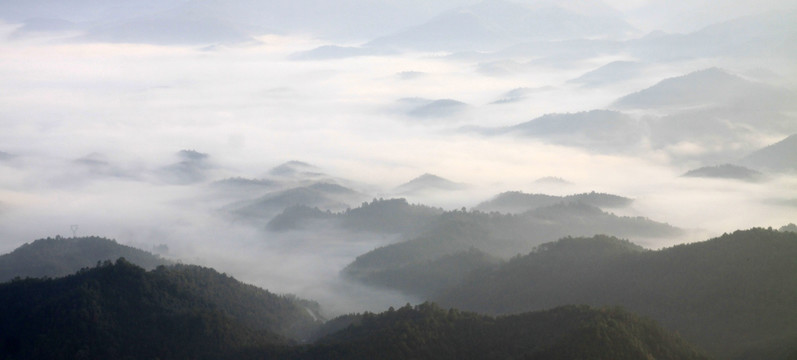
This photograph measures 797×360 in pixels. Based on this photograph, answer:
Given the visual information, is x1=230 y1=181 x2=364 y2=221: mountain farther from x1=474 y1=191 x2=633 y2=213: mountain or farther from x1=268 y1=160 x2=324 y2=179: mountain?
x1=474 y1=191 x2=633 y2=213: mountain

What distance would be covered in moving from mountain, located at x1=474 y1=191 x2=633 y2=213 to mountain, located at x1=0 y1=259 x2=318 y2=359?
7189 cm

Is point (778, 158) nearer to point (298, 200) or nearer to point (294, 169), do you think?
point (298, 200)

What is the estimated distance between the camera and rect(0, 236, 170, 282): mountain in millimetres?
79188

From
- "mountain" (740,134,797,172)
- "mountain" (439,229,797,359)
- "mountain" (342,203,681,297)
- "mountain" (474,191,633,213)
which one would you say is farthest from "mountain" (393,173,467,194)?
"mountain" (439,229,797,359)

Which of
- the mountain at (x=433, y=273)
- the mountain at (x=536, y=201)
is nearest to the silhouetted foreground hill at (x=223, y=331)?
the mountain at (x=433, y=273)

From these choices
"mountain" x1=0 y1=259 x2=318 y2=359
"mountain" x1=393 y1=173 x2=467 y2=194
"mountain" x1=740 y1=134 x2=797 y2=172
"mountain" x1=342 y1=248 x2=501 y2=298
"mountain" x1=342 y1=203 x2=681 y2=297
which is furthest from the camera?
"mountain" x1=393 y1=173 x2=467 y2=194

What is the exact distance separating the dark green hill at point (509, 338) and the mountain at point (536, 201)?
73317 mm

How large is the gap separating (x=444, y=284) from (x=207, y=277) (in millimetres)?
24522

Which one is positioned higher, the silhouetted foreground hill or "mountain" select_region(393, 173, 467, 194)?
"mountain" select_region(393, 173, 467, 194)

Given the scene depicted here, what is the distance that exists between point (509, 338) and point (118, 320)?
24.6m

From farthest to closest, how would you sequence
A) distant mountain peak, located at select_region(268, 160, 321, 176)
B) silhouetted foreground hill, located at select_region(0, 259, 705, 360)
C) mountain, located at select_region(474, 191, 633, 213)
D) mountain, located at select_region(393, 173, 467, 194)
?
distant mountain peak, located at select_region(268, 160, 321, 176)
mountain, located at select_region(393, 173, 467, 194)
mountain, located at select_region(474, 191, 633, 213)
silhouetted foreground hill, located at select_region(0, 259, 705, 360)

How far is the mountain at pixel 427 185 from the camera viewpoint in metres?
163

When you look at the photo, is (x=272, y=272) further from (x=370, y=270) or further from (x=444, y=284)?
(x=444, y=284)

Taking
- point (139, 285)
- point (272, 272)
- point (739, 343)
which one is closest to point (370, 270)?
point (272, 272)
